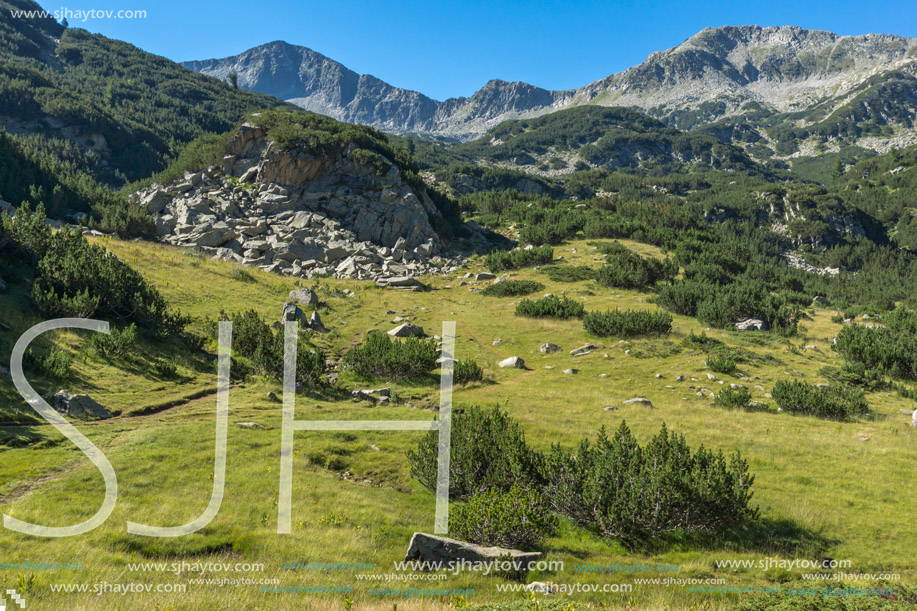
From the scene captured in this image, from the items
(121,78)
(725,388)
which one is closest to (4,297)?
(725,388)

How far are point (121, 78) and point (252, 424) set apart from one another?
118089 mm

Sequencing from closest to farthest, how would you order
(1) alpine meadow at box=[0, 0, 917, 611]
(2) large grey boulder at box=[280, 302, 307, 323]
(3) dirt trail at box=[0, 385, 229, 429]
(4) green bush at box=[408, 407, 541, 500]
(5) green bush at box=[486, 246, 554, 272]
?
(1) alpine meadow at box=[0, 0, 917, 611]
(4) green bush at box=[408, 407, 541, 500]
(3) dirt trail at box=[0, 385, 229, 429]
(2) large grey boulder at box=[280, 302, 307, 323]
(5) green bush at box=[486, 246, 554, 272]

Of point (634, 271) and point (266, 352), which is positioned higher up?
point (634, 271)

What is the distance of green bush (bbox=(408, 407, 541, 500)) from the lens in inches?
412

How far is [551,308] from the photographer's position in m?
30.1

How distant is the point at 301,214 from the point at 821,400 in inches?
1658

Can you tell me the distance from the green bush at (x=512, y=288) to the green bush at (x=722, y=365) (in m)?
16.1

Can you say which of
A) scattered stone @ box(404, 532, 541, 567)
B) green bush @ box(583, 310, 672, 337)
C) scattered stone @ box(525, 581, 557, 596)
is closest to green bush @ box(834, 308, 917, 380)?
green bush @ box(583, 310, 672, 337)

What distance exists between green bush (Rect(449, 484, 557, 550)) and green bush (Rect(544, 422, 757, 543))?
93 cm

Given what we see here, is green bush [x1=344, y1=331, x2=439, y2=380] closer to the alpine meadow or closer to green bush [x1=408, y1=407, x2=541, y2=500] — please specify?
the alpine meadow

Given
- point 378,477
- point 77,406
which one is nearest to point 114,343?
point 77,406

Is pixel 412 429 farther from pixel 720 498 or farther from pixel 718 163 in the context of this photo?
pixel 718 163

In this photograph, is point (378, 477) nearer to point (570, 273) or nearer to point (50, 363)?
point (50, 363)

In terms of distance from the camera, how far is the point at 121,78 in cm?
9825
